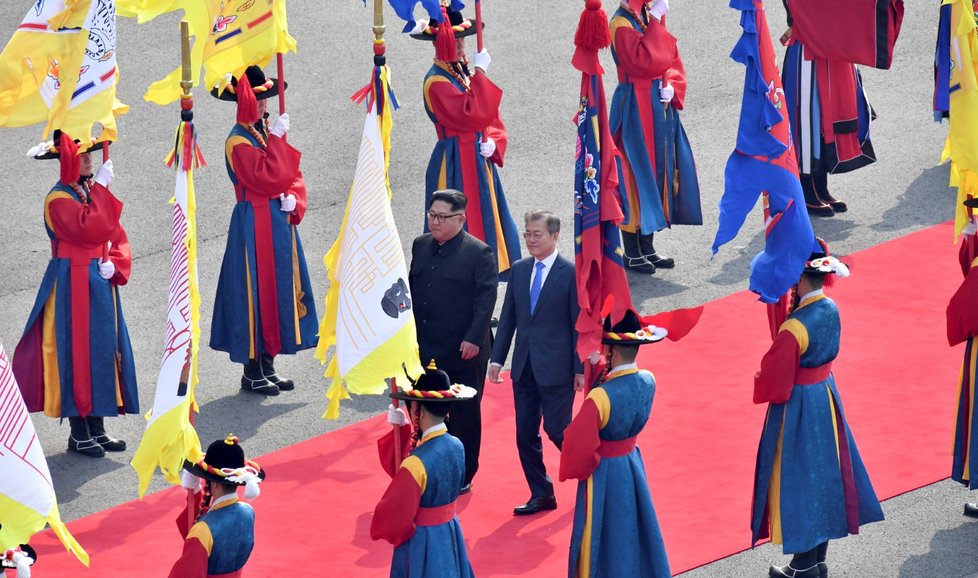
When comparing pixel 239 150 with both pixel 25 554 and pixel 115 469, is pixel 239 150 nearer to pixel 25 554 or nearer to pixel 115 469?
Result: pixel 115 469

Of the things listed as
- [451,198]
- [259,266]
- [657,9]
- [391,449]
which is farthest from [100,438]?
[657,9]

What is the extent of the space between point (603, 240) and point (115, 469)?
325 cm

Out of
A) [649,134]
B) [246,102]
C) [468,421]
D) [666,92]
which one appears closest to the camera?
[468,421]

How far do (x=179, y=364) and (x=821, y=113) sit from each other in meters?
7.11

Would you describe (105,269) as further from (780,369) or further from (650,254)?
(650,254)

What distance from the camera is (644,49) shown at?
1263 cm

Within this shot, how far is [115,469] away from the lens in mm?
10484

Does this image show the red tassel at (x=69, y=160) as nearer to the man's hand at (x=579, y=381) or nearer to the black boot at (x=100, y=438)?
the black boot at (x=100, y=438)

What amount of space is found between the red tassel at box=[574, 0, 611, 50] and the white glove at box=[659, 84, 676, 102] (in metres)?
3.82

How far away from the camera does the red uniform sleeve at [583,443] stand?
27.5 ft

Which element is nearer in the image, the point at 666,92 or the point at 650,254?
the point at 666,92

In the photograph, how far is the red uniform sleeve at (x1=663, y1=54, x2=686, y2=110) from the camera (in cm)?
1295

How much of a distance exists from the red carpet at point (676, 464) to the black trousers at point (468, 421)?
0.22 m

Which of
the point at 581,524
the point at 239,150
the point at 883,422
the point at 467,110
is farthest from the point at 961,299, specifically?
the point at 239,150
